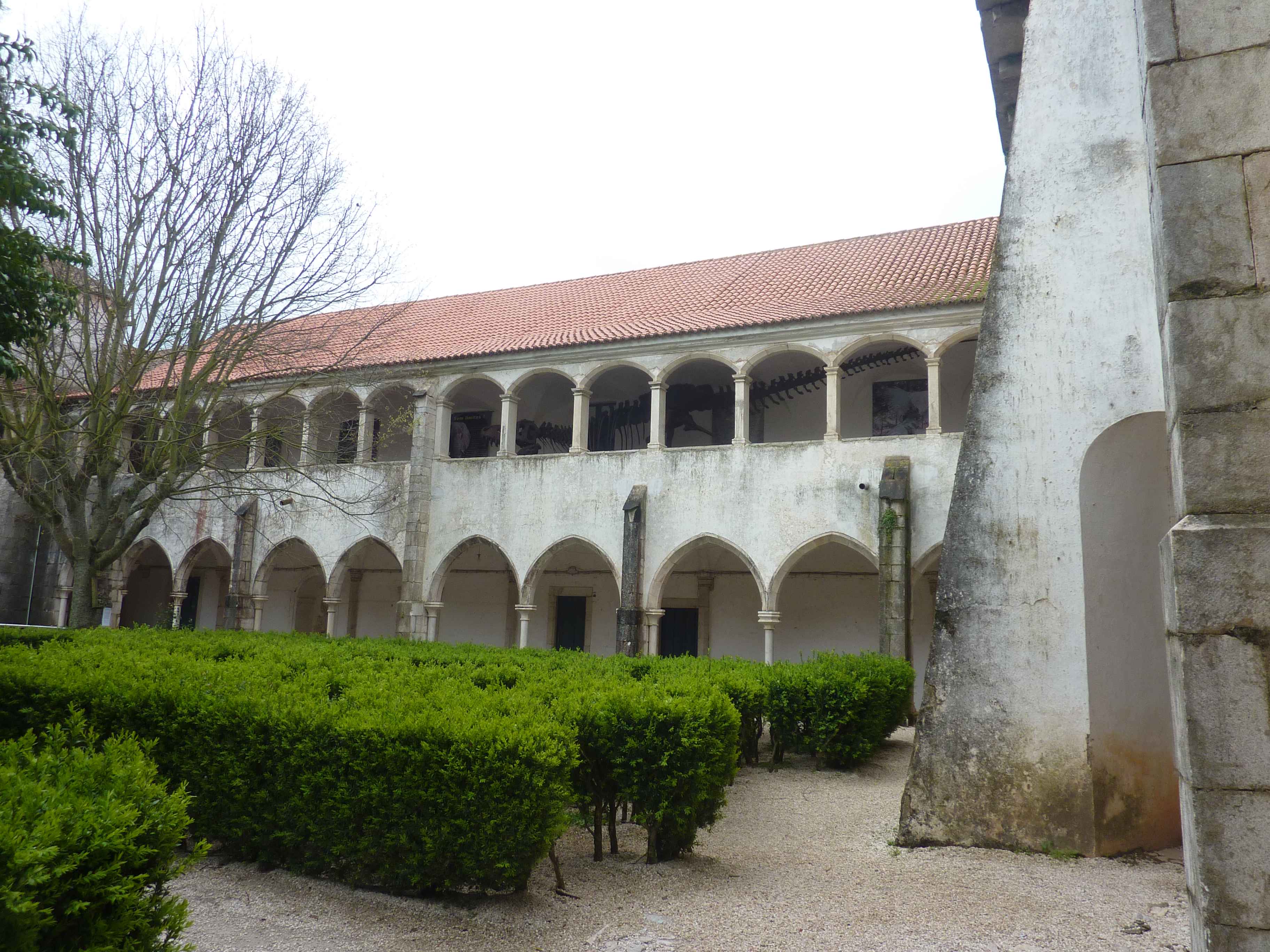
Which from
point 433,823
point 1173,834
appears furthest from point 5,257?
point 1173,834

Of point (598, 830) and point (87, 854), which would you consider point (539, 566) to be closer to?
point (598, 830)

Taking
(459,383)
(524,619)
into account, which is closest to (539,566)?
(524,619)

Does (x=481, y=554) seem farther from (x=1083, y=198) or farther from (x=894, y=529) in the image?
(x=1083, y=198)

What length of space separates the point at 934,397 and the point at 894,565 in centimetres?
270

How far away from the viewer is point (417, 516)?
1672cm

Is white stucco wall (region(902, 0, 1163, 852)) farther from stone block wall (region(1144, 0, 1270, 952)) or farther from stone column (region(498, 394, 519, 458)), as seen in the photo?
stone column (region(498, 394, 519, 458))

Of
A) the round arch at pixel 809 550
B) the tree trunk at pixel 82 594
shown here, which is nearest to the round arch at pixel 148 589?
the tree trunk at pixel 82 594

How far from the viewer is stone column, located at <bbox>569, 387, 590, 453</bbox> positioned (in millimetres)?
16094

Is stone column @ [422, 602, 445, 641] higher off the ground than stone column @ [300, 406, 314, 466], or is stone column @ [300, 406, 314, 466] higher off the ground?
stone column @ [300, 406, 314, 466]

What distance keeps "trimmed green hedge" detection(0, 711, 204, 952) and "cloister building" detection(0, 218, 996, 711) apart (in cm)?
1012

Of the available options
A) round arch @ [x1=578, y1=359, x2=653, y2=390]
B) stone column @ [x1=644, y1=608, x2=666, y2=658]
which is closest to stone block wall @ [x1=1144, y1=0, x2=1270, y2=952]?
stone column @ [x1=644, y1=608, x2=666, y2=658]

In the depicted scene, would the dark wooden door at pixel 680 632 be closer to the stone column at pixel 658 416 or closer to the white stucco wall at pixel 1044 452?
the stone column at pixel 658 416

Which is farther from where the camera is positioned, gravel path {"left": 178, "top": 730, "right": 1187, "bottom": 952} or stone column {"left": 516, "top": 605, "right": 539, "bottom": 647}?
stone column {"left": 516, "top": 605, "right": 539, "bottom": 647}

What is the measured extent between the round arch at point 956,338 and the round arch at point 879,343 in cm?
12
